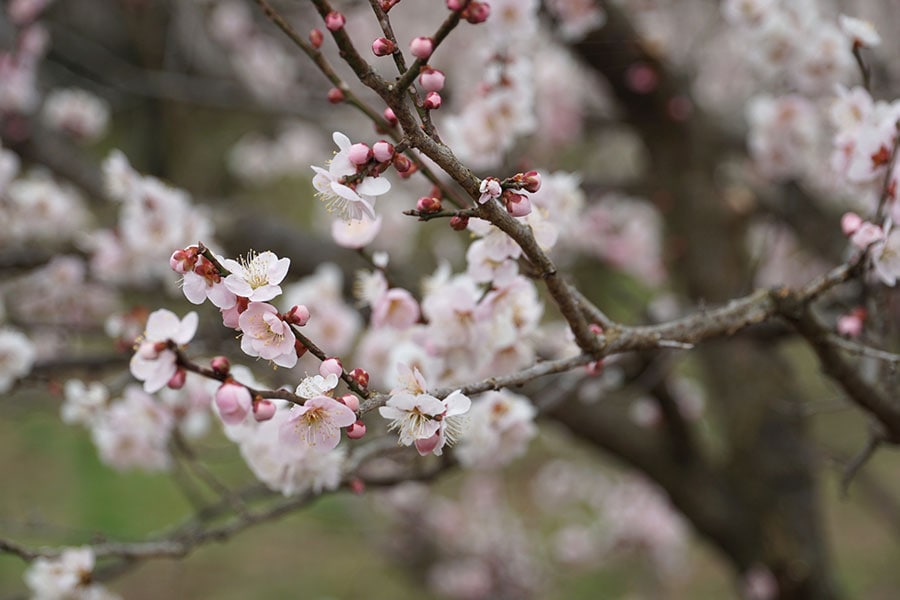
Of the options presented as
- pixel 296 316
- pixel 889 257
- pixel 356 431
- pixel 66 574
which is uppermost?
pixel 889 257

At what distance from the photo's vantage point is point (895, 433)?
1290 mm

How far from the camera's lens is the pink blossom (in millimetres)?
791

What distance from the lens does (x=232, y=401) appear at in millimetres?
801

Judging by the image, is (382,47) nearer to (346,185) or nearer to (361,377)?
(346,185)

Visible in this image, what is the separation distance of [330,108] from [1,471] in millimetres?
3270

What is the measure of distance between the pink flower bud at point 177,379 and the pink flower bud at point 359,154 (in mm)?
284

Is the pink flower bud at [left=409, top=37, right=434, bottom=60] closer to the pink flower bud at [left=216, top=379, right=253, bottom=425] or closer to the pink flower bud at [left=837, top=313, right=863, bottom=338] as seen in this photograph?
the pink flower bud at [left=216, top=379, right=253, bottom=425]

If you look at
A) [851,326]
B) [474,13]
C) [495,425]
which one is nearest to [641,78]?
[851,326]

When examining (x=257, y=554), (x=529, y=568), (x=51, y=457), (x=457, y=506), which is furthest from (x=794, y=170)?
(x=51, y=457)

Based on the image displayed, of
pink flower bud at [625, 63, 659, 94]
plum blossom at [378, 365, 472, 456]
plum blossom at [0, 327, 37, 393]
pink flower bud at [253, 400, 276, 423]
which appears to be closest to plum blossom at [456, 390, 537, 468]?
plum blossom at [378, 365, 472, 456]

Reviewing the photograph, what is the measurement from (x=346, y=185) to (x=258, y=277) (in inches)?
5.3

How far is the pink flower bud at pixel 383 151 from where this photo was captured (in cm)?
80

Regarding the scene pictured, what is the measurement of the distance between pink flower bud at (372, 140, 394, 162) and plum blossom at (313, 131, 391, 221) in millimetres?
25

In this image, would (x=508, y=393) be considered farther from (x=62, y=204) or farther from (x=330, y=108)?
(x=330, y=108)
